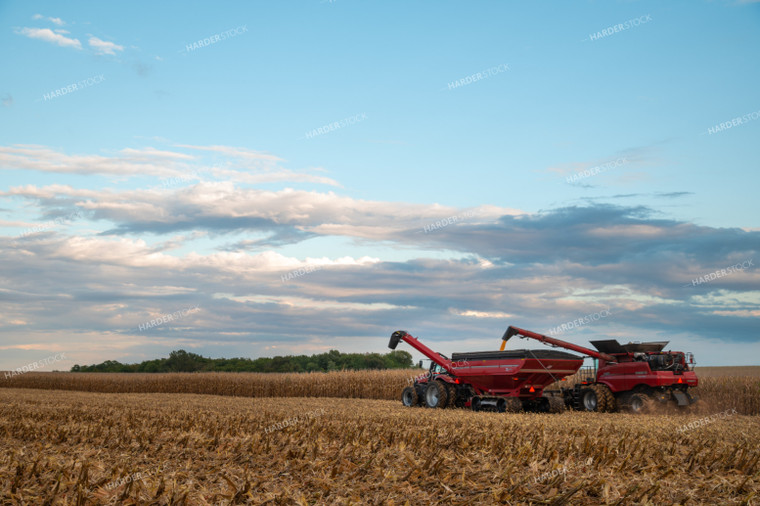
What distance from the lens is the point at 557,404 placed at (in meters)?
17.3

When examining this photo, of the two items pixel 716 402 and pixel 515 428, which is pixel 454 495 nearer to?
pixel 515 428

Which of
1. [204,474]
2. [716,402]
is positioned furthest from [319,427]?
[716,402]

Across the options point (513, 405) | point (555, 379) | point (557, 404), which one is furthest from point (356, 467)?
point (557, 404)

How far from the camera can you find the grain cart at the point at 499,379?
53.6 feet

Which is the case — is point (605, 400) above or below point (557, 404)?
above

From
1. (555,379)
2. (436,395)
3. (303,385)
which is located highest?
(555,379)

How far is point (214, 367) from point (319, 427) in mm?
43797

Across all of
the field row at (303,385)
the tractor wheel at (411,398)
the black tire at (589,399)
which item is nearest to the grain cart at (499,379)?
the tractor wheel at (411,398)

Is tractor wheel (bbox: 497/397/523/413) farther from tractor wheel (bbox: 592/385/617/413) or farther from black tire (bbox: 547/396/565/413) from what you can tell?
tractor wheel (bbox: 592/385/617/413)

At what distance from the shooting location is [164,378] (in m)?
36.2

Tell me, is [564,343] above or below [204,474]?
above

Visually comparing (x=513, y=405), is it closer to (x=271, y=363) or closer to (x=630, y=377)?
(x=630, y=377)

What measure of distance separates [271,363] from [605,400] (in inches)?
1357

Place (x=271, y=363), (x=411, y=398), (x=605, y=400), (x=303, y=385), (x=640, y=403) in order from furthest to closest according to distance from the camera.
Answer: (x=271, y=363)
(x=303, y=385)
(x=411, y=398)
(x=605, y=400)
(x=640, y=403)
